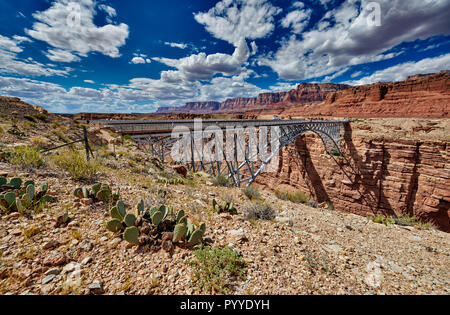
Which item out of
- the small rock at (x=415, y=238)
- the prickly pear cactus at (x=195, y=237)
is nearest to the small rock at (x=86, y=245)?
the prickly pear cactus at (x=195, y=237)

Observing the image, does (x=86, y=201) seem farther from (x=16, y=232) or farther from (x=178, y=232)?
(x=178, y=232)

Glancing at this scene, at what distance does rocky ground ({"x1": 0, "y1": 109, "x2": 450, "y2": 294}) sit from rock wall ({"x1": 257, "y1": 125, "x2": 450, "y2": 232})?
56.3ft

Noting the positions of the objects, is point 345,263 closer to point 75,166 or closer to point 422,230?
point 422,230

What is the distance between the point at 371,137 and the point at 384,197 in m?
6.70

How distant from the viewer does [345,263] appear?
2969 mm

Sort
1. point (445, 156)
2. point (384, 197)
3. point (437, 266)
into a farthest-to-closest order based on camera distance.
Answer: point (384, 197), point (445, 156), point (437, 266)

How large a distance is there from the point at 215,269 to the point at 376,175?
76.1 ft

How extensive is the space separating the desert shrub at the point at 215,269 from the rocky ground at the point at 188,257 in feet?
0.28

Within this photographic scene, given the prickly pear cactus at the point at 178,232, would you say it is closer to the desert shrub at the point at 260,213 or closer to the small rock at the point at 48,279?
the small rock at the point at 48,279

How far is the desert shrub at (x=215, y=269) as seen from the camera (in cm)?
205

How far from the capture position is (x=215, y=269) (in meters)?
2.23

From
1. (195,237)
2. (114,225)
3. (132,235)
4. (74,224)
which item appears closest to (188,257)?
(195,237)

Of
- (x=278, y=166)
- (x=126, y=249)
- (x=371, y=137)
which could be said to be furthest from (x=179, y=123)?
(x=371, y=137)
